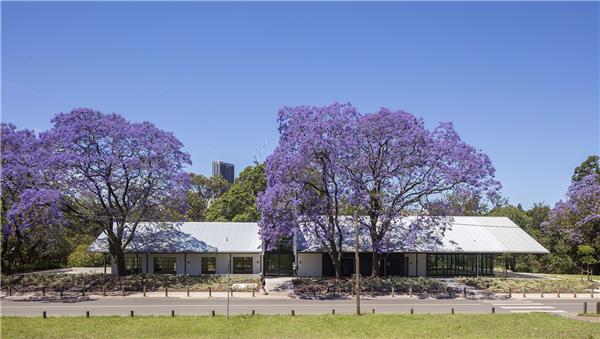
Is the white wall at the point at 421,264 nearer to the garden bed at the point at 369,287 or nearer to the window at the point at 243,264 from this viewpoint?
the garden bed at the point at 369,287

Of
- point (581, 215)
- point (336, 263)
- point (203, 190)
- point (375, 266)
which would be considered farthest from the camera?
point (203, 190)

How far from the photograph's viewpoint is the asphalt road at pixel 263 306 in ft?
92.0

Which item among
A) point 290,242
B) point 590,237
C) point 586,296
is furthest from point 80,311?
point 590,237

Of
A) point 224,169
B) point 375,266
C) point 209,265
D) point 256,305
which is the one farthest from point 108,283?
point 224,169

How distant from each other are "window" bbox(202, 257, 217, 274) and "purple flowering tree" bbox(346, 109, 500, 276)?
50.1 feet

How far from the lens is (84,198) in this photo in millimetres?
40688

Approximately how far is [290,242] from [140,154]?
15546 millimetres

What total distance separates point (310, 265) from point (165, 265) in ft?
43.8

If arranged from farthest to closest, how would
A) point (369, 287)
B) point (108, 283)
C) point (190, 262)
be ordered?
point (190, 262) → point (108, 283) → point (369, 287)

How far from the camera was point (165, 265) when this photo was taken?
45.3 m

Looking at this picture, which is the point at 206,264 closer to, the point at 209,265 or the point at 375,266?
the point at 209,265

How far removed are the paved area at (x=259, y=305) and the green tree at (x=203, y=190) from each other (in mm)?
41675

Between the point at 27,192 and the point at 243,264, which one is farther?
the point at 243,264

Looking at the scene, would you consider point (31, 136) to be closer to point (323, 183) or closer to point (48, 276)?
point (48, 276)
